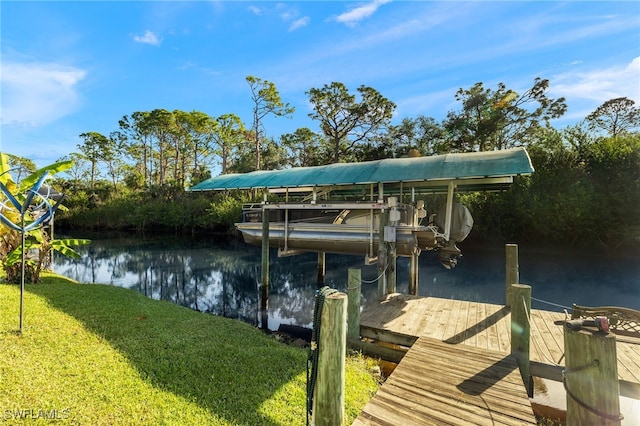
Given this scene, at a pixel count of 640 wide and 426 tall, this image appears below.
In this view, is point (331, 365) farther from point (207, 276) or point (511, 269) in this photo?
point (207, 276)

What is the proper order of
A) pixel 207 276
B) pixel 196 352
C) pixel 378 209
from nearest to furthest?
pixel 196 352
pixel 378 209
pixel 207 276

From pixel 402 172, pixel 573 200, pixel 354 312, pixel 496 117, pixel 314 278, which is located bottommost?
pixel 314 278

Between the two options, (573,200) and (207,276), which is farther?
(573,200)

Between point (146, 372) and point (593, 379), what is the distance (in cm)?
476

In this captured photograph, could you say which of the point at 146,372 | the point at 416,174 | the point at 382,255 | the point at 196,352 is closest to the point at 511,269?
the point at 382,255

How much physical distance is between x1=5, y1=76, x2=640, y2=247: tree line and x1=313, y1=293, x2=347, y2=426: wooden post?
7125mm

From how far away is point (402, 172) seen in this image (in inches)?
289

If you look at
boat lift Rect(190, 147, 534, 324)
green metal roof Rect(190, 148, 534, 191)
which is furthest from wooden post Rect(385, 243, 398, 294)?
green metal roof Rect(190, 148, 534, 191)

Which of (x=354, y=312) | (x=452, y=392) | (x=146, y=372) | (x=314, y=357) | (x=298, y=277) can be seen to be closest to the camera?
(x=314, y=357)

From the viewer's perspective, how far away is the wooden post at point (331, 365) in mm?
2607

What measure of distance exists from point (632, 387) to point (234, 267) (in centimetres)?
1560

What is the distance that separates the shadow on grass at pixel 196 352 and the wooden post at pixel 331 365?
111 centimetres

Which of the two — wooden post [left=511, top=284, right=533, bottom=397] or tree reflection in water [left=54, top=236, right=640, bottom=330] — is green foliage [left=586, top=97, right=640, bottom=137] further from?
wooden post [left=511, top=284, right=533, bottom=397]

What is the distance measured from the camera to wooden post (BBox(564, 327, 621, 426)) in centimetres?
227
